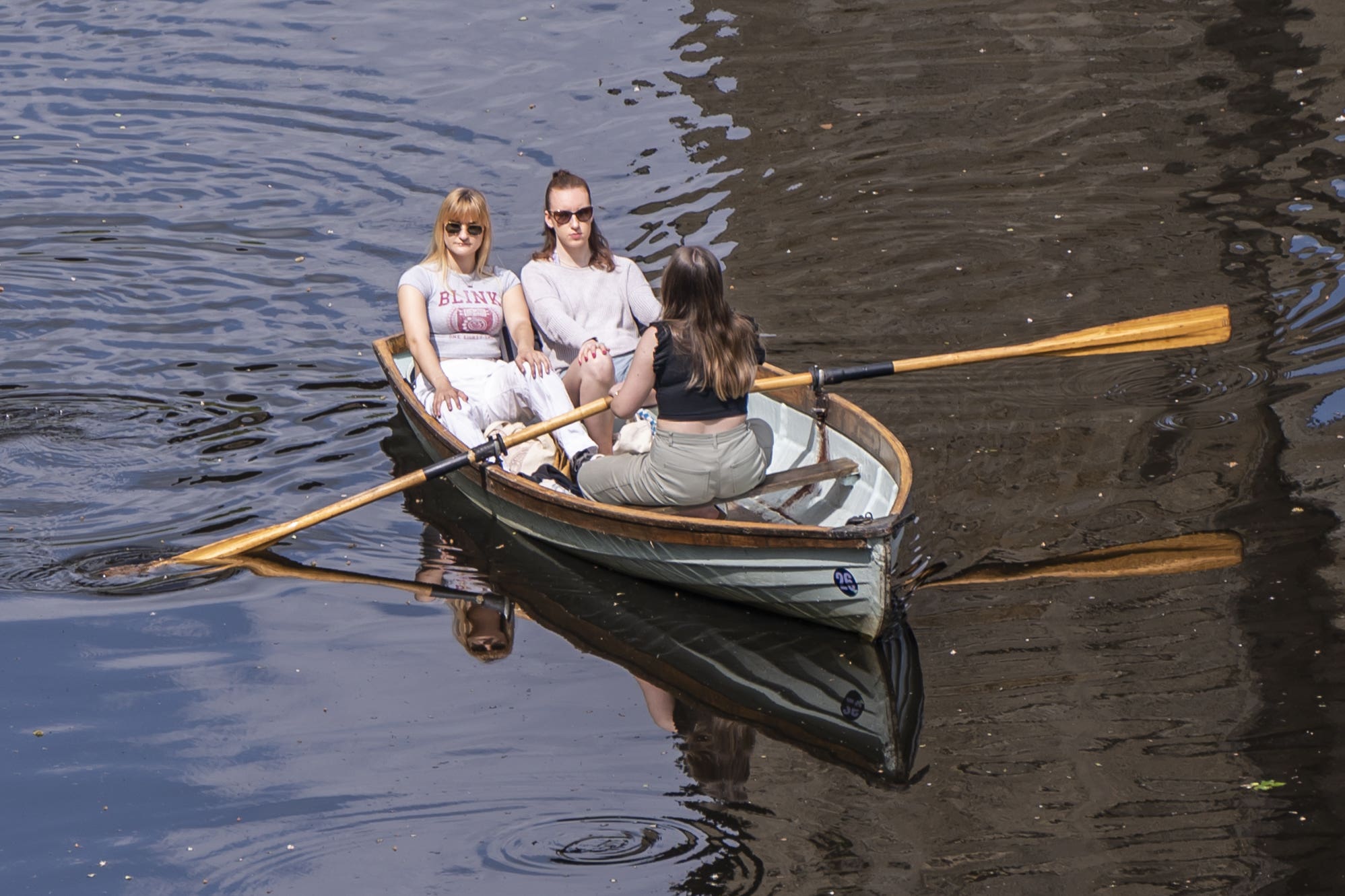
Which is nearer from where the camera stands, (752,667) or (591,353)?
(752,667)

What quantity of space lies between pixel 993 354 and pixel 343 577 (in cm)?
374

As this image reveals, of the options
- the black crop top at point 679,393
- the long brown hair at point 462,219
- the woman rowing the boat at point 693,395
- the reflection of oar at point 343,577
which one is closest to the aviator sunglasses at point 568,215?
the long brown hair at point 462,219

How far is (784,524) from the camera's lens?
23.8ft

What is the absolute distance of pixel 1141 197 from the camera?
12.0 meters

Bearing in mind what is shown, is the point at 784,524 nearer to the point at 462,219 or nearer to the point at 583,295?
the point at 583,295

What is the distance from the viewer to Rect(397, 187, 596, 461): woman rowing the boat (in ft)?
27.9

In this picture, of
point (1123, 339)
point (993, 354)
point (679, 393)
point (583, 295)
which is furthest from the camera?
point (583, 295)

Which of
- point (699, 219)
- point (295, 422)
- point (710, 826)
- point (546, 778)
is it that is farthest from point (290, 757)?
point (699, 219)

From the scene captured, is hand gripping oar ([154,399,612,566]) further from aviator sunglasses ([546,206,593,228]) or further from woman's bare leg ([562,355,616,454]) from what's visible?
aviator sunglasses ([546,206,593,228])

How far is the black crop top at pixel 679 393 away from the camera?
7.05 m

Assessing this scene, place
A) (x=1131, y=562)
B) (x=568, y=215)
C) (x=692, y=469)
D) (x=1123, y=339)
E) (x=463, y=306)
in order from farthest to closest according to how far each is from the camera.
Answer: (x=463, y=306), (x=568, y=215), (x=1123, y=339), (x=1131, y=562), (x=692, y=469)

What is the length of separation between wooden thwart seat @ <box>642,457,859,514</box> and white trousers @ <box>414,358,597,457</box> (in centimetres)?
100

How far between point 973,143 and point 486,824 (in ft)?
30.6

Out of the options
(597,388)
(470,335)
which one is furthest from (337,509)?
(597,388)
